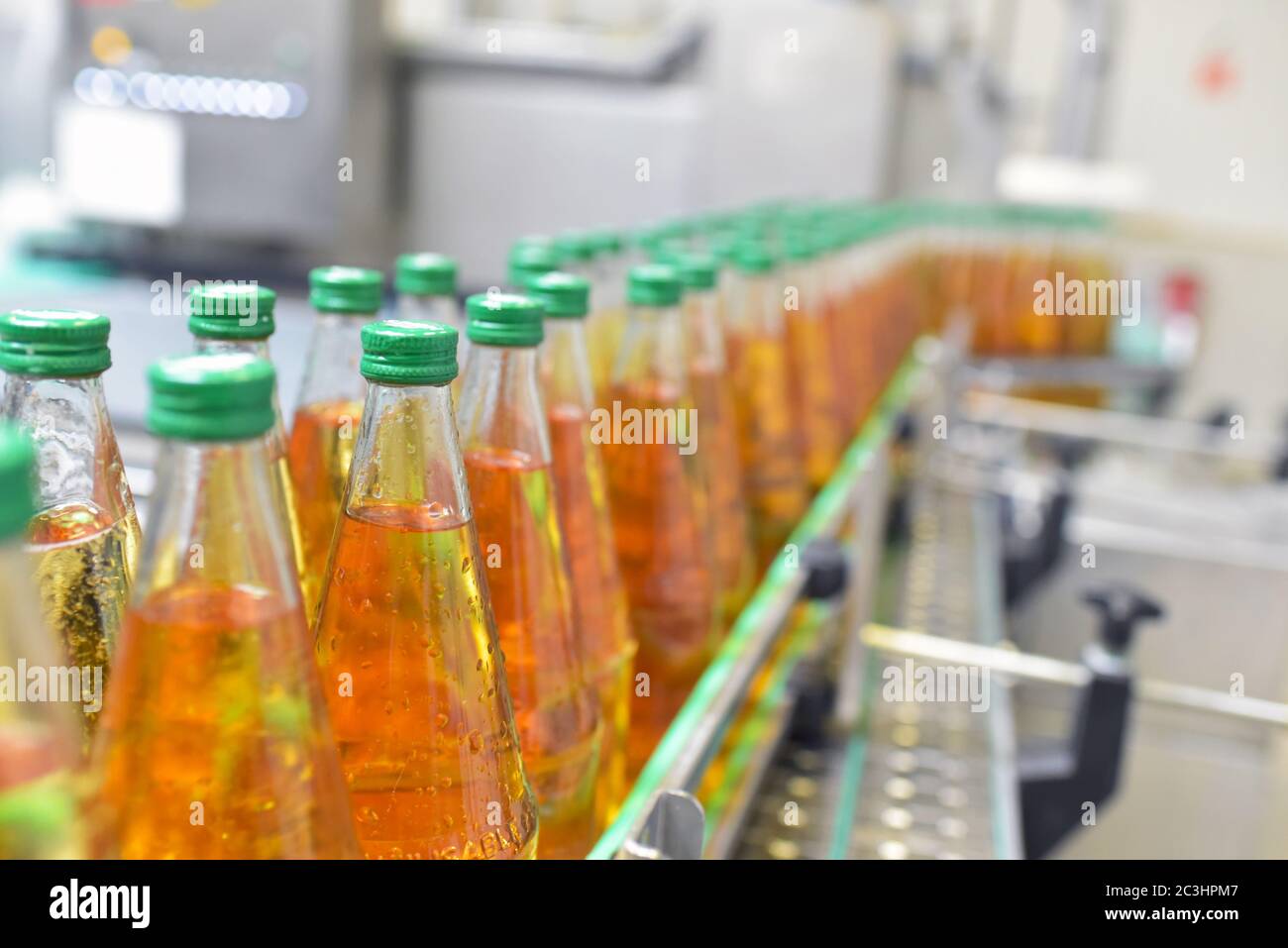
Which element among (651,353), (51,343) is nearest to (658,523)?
(651,353)

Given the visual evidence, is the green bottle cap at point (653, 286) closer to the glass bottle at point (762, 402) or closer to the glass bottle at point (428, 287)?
the glass bottle at point (428, 287)

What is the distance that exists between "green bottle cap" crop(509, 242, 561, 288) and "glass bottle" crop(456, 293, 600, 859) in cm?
12

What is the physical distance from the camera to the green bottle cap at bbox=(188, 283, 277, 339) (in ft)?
1.53

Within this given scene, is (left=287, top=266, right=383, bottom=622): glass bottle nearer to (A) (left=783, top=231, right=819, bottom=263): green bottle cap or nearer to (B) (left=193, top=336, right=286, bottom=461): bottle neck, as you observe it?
(B) (left=193, top=336, right=286, bottom=461): bottle neck

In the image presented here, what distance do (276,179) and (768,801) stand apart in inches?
78.7

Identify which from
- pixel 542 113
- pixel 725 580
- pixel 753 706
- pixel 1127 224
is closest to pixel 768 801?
pixel 753 706

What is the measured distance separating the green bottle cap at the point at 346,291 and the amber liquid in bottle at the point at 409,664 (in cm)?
15

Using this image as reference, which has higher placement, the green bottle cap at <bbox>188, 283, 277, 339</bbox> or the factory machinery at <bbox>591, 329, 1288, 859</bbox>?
the green bottle cap at <bbox>188, 283, 277, 339</bbox>

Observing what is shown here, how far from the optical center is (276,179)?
8.12ft

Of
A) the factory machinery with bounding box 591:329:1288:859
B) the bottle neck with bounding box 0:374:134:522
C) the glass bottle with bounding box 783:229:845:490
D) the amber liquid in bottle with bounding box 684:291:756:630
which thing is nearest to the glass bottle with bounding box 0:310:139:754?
the bottle neck with bounding box 0:374:134:522

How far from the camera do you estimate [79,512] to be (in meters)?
0.41

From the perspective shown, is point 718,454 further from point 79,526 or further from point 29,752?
point 29,752
